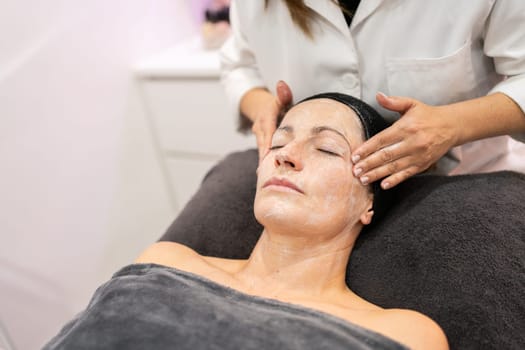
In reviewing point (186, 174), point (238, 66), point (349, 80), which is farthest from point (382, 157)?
point (186, 174)

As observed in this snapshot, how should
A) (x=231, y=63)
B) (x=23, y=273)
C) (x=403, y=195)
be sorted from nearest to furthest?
(x=403, y=195) → (x=231, y=63) → (x=23, y=273)

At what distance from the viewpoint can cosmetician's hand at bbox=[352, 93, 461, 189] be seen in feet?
3.16

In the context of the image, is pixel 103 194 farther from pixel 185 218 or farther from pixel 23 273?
pixel 185 218

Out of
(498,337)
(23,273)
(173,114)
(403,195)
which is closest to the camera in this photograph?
(498,337)

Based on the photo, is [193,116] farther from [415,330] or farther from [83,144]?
[415,330]

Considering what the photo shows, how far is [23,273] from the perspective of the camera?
1562mm

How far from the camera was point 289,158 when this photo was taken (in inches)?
38.5

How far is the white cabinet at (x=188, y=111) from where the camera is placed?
1.88 m

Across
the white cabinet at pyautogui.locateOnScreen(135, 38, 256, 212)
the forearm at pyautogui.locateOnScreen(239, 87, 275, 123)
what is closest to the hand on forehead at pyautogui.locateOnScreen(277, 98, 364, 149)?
the forearm at pyautogui.locateOnScreen(239, 87, 275, 123)

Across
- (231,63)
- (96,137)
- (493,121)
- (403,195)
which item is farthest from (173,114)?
(493,121)

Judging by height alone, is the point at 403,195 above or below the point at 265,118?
below

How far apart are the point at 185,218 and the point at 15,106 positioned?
65 cm

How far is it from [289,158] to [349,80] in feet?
0.92

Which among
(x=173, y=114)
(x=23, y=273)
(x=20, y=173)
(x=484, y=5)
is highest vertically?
(x=484, y=5)
